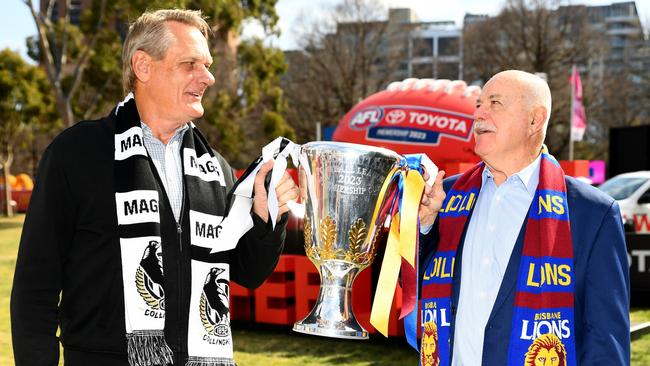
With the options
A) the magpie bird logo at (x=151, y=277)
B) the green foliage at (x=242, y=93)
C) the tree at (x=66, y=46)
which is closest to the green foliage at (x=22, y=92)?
the tree at (x=66, y=46)

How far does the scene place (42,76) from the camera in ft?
103

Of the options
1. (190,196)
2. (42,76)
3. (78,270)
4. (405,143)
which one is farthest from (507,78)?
(42,76)

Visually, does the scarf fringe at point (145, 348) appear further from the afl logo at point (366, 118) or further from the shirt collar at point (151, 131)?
the afl logo at point (366, 118)

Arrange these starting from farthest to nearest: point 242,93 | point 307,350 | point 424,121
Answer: point 242,93 < point 424,121 < point 307,350

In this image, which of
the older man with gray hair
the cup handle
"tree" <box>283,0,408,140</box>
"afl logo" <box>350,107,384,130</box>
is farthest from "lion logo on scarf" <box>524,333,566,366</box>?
"tree" <box>283,0,408,140</box>

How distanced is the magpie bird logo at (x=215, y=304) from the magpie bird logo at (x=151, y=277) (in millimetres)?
156

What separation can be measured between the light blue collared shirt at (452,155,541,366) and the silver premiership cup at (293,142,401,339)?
0.35 metres

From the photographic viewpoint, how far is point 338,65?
43906mm

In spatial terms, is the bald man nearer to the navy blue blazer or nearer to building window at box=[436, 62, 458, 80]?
the navy blue blazer

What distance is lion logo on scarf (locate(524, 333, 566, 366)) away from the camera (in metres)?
2.61

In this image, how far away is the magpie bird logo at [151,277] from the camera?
251 cm

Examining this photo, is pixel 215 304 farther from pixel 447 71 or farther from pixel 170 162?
pixel 447 71

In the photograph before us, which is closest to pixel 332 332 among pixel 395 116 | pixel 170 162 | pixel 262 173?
pixel 262 173

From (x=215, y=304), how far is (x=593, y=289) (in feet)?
4.15
